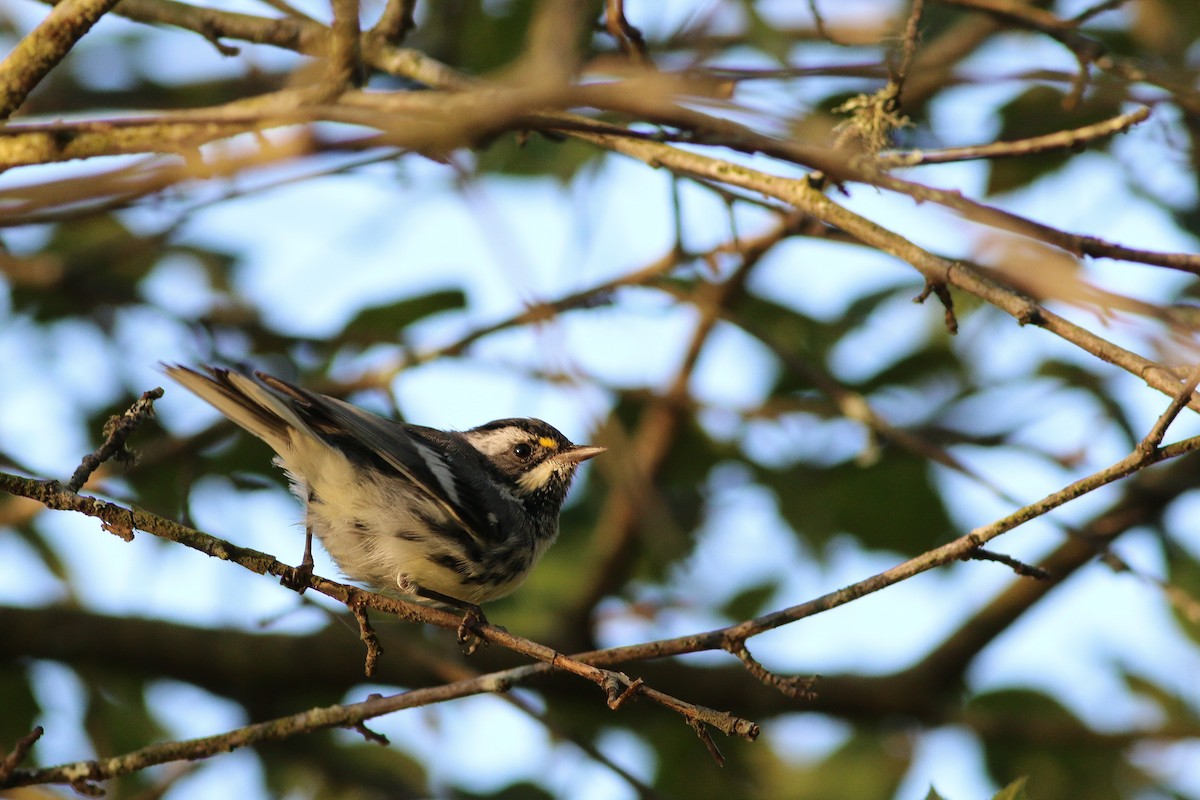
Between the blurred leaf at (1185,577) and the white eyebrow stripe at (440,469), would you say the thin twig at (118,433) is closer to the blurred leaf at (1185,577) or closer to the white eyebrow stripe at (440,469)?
the white eyebrow stripe at (440,469)

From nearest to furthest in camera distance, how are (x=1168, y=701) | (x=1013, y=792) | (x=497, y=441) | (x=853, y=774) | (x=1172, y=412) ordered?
(x=1172, y=412) → (x=1013, y=792) → (x=497, y=441) → (x=853, y=774) → (x=1168, y=701)

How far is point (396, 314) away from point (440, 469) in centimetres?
138

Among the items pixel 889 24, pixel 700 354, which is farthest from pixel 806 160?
pixel 700 354

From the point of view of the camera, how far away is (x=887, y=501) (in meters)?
5.61

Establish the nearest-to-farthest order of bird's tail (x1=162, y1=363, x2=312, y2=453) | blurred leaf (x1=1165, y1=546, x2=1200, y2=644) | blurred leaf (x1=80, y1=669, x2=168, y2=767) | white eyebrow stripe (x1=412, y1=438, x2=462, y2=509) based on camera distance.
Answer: bird's tail (x1=162, y1=363, x2=312, y2=453) → white eyebrow stripe (x1=412, y1=438, x2=462, y2=509) → blurred leaf (x1=80, y1=669, x2=168, y2=767) → blurred leaf (x1=1165, y1=546, x2=1200, y2=644)

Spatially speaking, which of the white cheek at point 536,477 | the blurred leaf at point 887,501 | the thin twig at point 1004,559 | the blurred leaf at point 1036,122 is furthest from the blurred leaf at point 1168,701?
the thin twig at point 1004,559

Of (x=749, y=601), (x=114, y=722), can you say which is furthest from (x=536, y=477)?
(x=114, y=722)

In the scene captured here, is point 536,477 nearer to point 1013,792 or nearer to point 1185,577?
point 1013,792

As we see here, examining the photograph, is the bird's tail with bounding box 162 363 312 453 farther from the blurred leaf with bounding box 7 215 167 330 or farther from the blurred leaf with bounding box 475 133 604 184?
the blurred leaf with bounding box 7 215 167 330

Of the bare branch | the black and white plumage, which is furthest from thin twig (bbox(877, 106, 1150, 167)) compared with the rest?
the bare branch

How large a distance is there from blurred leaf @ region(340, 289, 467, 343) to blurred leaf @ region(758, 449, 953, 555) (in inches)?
61.9

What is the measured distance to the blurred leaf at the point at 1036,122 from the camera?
15.2 ft

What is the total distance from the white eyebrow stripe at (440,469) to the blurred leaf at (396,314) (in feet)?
3.53

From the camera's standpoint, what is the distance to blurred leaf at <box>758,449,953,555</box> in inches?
219
